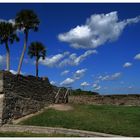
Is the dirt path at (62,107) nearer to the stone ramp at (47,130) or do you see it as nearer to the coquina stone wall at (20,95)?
the coquina stone wall at (20,95)

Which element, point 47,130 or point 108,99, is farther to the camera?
point 108,99

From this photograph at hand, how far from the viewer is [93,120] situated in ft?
74.6

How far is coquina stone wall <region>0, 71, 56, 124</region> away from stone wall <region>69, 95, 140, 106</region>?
706 cm

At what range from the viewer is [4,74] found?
23.8 m

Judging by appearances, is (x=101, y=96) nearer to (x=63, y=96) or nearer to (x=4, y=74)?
(x=63, y=96)

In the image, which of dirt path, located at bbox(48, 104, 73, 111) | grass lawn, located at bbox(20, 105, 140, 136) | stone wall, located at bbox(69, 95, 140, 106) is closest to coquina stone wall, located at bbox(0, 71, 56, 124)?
dirt path, located at bbox(48, 104, 73, 111)

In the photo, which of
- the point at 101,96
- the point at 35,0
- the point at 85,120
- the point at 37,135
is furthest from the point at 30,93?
the point at 101,96

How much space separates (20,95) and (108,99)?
12301 millimetres

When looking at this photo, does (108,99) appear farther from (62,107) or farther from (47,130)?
(47,130)

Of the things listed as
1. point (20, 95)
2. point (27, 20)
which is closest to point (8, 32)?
point (27, 20)

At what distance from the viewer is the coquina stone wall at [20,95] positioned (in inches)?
923

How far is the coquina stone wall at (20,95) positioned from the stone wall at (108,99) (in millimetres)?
7063

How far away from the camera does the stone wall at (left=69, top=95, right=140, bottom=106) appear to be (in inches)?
1367

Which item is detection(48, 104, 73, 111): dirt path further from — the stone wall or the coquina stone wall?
the stone wall
